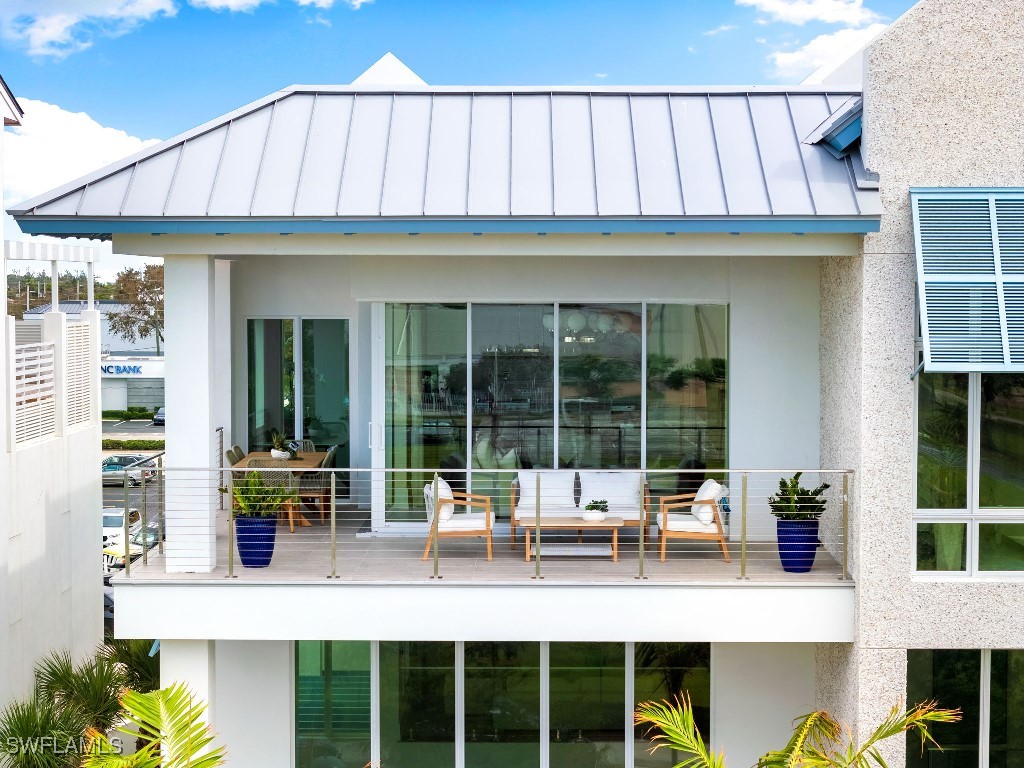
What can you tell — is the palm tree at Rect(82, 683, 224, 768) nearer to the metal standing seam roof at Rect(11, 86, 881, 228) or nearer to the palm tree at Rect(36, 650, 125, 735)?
the metal standing seam roof at Rect(11, 86, 881, 228)

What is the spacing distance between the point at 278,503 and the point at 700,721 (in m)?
5.08

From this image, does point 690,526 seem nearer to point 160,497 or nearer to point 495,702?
point 495,702

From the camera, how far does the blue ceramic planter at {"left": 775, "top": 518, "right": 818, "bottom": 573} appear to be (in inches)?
388

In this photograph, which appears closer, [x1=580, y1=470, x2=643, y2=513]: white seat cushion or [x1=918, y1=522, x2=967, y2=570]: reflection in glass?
[x1=918, y1=522, x2=967, y2=570]: reflection in glass

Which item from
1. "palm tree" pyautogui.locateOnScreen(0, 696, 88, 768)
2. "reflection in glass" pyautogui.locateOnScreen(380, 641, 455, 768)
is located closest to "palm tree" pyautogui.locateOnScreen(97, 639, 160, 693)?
"palm tree" pyautogui.locateOnScreen(0, 696, 88, 768)

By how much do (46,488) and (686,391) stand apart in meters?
11.5

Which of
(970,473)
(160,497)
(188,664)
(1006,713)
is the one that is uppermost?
(970,473)

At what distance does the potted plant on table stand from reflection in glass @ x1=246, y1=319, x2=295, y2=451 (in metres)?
6.57

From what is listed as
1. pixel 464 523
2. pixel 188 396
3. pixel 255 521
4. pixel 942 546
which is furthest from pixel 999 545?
pixel 188 396

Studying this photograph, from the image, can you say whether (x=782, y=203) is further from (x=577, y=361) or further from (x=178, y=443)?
(x=178, y=443)

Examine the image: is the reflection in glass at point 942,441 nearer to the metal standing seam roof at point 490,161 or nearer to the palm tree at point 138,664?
the metal standing seam roof at point 490,161

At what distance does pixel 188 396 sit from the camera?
9734mm

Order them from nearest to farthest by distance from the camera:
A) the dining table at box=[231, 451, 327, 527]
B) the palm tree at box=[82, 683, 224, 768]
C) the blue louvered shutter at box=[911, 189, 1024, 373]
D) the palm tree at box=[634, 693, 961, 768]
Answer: the palm tree at box=[82, 683, 224, 768] → the palm tree at box=[634, 693, 961, 768] → the blue louvered shutter at box=[911, 189, 1024, 373] → the dining table at box=[231, 451, 327, 527]

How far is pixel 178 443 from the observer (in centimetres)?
978
